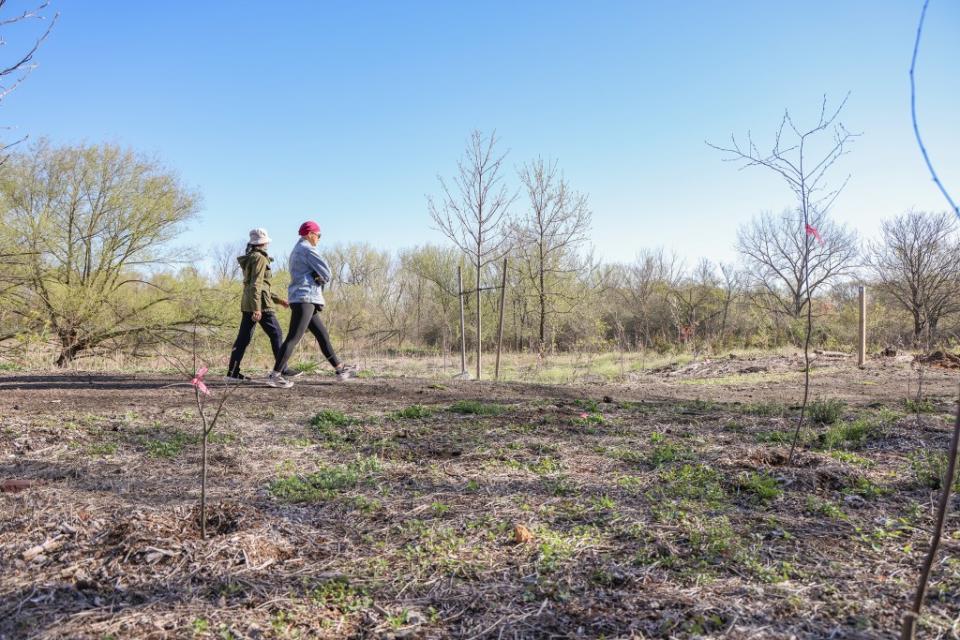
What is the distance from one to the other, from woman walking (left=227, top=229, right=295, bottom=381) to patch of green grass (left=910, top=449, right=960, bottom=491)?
5.56 meters

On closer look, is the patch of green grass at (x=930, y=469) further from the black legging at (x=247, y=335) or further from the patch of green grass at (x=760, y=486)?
the black legging at (x=247, y=335)

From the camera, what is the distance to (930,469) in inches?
131

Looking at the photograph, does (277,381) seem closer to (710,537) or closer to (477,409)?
(477,409)

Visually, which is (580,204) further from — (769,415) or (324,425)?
(324,425)

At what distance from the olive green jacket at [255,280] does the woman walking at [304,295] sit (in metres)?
0.36

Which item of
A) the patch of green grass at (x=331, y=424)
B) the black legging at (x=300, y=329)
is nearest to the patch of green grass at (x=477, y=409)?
the patch of green grass at (x=331, y=424)

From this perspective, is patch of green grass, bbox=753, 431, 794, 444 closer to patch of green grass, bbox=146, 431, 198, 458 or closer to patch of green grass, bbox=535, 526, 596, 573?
patch of green grass, bbox=535, 526, 596, 573

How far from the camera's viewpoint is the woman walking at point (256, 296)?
6.16 metres

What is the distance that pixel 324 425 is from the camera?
4.59m

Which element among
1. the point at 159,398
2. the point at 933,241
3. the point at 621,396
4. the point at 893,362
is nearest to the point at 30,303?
the point at 159,398

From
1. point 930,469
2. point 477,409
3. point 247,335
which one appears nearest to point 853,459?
point 930,469

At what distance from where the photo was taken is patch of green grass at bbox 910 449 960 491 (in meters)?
3.11

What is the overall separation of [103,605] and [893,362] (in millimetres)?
14012

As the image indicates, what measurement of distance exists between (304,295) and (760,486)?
473 centimetres
